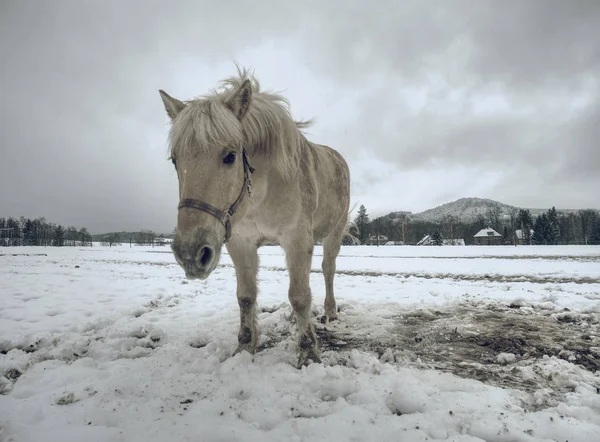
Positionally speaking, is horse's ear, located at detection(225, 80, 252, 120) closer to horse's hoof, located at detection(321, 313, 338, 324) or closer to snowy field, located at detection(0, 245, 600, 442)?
snowy field, located at detection(0, 245, 600, 442)

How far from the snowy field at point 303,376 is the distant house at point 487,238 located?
284 feet

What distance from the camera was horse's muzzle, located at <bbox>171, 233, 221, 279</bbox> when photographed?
2.19 metres

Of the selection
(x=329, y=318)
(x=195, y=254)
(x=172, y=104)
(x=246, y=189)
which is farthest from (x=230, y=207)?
(x=329, y=318)

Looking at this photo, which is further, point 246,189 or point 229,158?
point 246,189

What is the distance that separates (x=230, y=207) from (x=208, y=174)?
1.13 feet

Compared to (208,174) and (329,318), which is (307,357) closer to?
(329,318)

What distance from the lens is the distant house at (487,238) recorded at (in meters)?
77.8

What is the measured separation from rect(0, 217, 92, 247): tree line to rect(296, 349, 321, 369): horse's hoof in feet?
291

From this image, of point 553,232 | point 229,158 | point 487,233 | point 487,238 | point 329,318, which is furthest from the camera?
point 487,233

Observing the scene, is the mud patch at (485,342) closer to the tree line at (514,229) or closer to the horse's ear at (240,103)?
the horse's ear at (240,103)

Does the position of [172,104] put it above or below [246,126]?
above

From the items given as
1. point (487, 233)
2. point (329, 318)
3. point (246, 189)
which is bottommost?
point (329, 318)

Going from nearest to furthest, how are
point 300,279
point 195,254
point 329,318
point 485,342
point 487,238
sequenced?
point 195,254 < point 300,279 < point 485,342 < point 329,318 < point 487,238

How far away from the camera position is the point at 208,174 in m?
2.46
